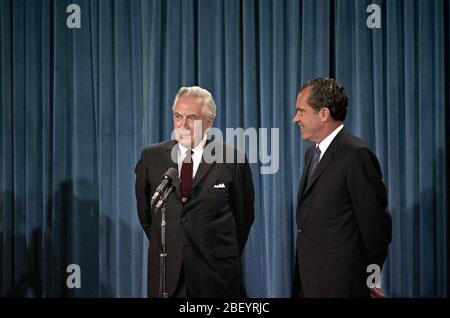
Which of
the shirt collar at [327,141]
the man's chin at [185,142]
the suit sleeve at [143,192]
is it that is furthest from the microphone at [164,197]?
the shirt collar at [327,141]

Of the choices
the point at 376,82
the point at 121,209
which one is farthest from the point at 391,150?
the point at 121,209

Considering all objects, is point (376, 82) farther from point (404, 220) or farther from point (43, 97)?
point (43, 97)

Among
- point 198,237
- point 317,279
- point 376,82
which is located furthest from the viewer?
point 376,82

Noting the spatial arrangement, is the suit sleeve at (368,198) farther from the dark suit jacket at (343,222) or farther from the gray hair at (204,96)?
the gray hair at (204,96)

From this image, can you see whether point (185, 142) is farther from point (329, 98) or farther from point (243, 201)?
point (329, 98)

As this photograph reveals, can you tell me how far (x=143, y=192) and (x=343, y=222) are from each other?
3.73 ft

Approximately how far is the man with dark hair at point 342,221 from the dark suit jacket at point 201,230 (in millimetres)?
426

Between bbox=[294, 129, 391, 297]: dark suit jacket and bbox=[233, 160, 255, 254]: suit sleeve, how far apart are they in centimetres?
55

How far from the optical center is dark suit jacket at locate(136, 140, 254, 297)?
10.6 feet

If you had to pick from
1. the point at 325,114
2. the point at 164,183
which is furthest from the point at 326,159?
the point at 164,183

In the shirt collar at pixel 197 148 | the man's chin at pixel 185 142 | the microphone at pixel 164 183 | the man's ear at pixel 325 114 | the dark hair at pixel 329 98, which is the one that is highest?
the dark hair at pixel 329 98

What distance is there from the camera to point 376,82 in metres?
4.30

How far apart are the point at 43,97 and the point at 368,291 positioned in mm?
2587

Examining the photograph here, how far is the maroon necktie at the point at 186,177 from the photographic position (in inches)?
129
